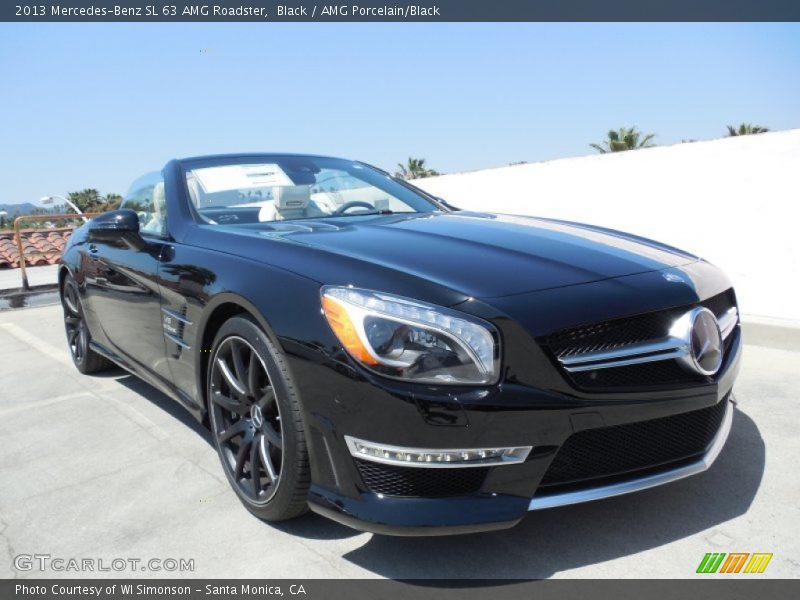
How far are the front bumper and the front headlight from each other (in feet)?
0.23

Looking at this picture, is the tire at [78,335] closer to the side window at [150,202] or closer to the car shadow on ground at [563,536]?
the side window at [150,202]

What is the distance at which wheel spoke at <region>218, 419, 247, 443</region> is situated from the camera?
256 centimetres

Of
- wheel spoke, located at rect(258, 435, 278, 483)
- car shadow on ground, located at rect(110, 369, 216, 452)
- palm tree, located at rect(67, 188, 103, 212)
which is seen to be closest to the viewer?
wheel spoke, located at rect(258, 435, 278, 483)

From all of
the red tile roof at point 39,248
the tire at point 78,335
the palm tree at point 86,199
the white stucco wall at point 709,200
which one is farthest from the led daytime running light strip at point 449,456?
the palm tree at point 86,199

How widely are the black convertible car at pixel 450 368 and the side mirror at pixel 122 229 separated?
61 cm

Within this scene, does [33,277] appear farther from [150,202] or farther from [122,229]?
[122,229]

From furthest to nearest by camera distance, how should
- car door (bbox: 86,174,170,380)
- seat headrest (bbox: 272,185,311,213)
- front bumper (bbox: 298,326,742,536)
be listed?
1. seat headrest (bbox: 272,185,311,213)
2. car door (bbox: 86,174,170,380)
3. front bumper (bbox: 298,326,742,536)

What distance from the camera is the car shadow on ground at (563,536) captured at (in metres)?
2.13

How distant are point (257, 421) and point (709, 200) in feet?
19.2

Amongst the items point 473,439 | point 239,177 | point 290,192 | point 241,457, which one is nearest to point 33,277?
point 239,177

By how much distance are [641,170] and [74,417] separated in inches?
257

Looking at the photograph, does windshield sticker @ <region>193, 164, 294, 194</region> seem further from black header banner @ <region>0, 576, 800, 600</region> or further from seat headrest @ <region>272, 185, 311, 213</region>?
black header banner @ <region>0, 576, 800, 600</region>

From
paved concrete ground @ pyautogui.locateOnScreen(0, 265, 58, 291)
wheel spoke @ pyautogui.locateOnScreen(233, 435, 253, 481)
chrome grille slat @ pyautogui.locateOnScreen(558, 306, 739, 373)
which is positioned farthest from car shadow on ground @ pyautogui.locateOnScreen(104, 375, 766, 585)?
paved concrete ground @ pyautogui.locateOnScreen(0, 265, 58, 291)
